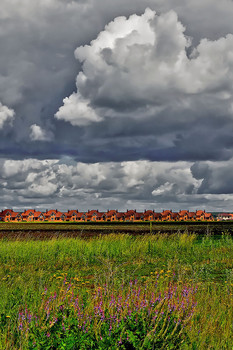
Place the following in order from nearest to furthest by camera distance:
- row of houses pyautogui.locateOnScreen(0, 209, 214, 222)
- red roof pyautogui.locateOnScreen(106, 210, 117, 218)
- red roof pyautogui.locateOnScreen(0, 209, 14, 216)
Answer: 1. red roof pyautogui.locateOnScreen(0, 209, 14, 216)
2. row of houses pyautogui.locateOnScreen(0, 209, 214, 222)
3. red roof pyautogui.locateOnScreen(106, 210, 117, 218)

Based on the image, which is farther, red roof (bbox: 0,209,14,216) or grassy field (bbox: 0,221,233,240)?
red roof (bbox: 0,209,14,216)

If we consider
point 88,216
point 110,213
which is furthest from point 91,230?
point 88,216

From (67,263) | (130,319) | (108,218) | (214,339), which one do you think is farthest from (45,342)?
(108,218)

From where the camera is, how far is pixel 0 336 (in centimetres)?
493

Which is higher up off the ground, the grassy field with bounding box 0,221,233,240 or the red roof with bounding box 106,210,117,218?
the red roof with bounding box 106,210,117,218

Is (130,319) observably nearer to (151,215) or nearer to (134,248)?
(134,248)

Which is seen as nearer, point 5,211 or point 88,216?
point 5,211

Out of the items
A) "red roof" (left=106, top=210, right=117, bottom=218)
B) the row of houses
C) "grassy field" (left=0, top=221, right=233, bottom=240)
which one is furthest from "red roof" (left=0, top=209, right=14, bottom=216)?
"grassy field" (left=0, top=221, right=233, bottom=240)

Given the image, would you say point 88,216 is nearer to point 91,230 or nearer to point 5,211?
point 5,211

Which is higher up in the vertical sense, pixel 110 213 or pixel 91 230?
pixel 110 213

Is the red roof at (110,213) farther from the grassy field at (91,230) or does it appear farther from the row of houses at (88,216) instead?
the grassy field at (91,230)

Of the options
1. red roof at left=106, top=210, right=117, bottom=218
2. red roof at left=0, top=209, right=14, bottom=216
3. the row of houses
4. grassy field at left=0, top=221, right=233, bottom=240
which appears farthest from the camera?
red roof at left=106, top=210, right=117, bottom=218

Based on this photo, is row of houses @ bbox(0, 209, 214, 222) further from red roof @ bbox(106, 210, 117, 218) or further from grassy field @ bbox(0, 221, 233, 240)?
grassy field @ bbox(0, 221, 233, 240)

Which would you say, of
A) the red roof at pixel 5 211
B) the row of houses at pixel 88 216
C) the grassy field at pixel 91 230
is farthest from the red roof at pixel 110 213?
the grassy field at pixel 91 230
